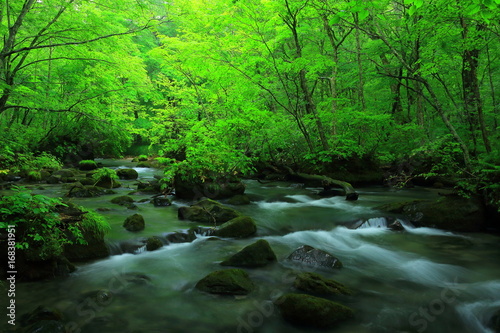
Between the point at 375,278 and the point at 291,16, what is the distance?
8.76 meters

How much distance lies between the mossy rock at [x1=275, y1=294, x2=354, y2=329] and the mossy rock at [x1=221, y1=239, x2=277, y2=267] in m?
1.47

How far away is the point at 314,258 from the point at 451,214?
4247mm

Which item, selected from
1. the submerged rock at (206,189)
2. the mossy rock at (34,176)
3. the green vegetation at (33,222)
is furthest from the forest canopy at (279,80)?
the green vegetation at (33,222)

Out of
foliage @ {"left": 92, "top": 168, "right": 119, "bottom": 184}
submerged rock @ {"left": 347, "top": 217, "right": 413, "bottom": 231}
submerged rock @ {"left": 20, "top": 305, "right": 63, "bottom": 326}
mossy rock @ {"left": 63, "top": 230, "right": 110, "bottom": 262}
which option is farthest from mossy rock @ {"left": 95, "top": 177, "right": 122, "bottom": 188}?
submerged rock @ {"left": 347, "top": 217, "right": 413, "bottom": 231}

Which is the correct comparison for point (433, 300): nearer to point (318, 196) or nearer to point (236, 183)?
point (318, 196)

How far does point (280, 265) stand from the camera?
5.21 meters

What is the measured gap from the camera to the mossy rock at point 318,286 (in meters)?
4.17

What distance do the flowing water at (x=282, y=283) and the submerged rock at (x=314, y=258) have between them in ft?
0.81

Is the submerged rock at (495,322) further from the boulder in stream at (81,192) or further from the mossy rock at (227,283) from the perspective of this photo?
the boulder in stream at (81,192)

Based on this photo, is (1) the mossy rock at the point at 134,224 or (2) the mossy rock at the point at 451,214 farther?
(2) the mossy rock at the point at 451,214

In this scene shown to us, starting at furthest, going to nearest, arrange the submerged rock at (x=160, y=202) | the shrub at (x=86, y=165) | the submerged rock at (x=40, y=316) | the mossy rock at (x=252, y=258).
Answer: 1. the shrub at (x=86, y=165)
2. the submerged rock at (x=160, y=202)
3. the mossy rock at (x=252, y=258)
4. the submerged rock at (x=40, y=316)

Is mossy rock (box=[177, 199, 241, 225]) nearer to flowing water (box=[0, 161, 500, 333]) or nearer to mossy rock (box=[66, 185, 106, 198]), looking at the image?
flowing water (box=[0, 161, 500, 333])

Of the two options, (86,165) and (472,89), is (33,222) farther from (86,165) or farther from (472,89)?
(86,165)

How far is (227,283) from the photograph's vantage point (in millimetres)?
4258
